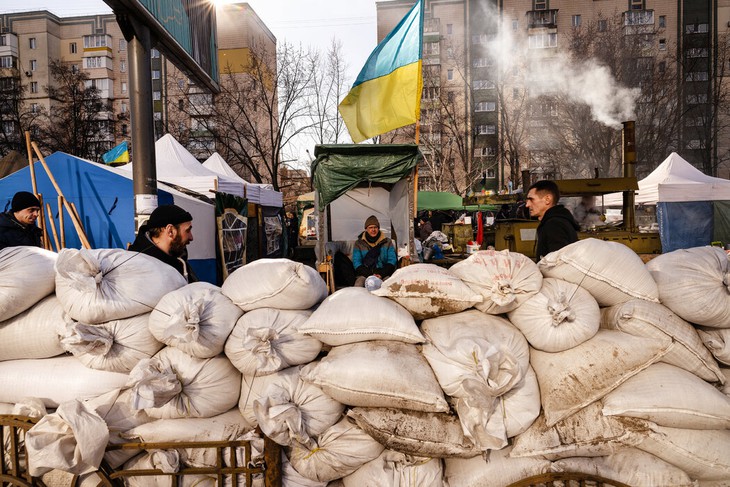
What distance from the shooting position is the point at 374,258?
229 inches

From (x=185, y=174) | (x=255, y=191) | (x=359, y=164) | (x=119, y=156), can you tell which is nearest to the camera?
(x=359, y=164)

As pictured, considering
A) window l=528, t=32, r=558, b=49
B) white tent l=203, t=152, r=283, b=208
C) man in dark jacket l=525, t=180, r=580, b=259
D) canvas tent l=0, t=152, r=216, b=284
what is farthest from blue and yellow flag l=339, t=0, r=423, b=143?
window l=528, t=32, r=558, b=49

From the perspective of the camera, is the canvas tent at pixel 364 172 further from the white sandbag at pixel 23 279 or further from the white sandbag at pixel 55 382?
the white sandbag at pixel 55 382

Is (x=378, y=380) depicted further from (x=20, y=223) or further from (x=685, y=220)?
(x=685, y=220)

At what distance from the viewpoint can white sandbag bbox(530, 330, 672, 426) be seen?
1.68 m

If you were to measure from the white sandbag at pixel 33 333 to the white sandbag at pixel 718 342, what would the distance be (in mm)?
2893

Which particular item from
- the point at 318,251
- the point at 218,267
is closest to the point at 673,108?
the point at 318,251

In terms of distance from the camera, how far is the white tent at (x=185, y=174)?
8453 millimetres

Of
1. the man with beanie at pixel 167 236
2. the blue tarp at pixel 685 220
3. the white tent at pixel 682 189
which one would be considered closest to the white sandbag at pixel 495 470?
the man with beanie at pixel 167 236

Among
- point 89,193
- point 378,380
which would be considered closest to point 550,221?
point 378,380

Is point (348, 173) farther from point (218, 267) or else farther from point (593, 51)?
point (593, 51)

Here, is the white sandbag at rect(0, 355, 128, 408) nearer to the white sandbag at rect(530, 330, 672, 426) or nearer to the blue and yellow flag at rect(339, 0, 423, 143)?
the white sandbag at rect(530, 330, 672, 426)

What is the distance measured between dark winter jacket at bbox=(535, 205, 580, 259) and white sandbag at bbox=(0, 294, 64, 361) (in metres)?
2.90

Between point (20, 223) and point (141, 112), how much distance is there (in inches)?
56.4
